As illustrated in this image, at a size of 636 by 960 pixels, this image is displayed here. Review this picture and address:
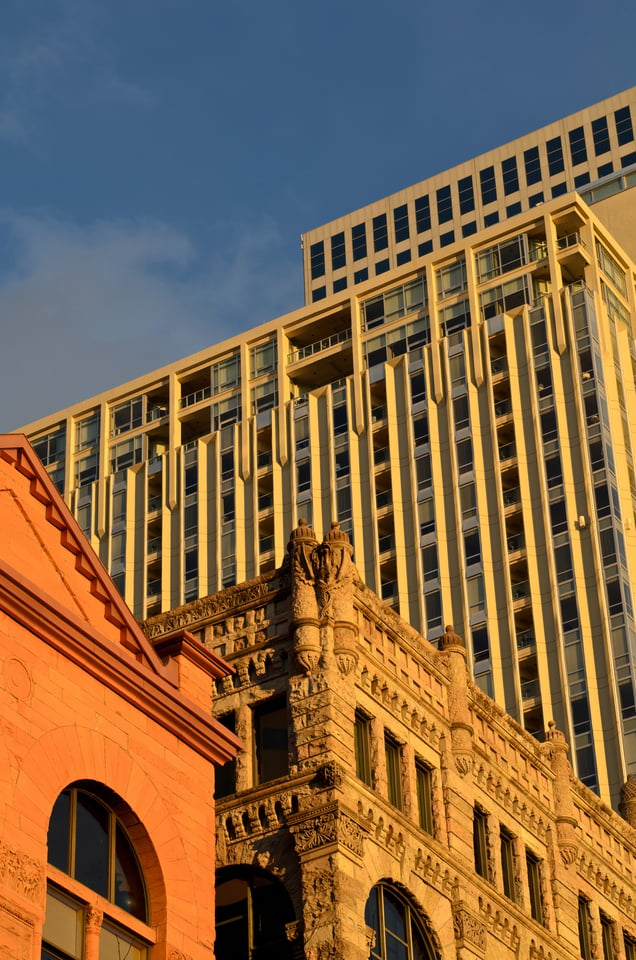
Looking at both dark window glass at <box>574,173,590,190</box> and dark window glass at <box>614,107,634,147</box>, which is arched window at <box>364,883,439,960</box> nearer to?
dark window glass at <box>574,173,590,190</box>

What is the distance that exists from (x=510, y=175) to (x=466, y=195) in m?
4.14

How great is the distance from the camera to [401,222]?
163 m

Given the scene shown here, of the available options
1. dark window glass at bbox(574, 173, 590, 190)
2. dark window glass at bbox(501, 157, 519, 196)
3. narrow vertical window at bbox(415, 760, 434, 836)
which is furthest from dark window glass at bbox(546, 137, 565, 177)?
narrow vertical window at bbox(415, 760, 434, 836)

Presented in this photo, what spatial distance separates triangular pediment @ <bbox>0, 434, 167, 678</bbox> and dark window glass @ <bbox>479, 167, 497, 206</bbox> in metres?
130

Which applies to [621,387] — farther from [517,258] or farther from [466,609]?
[466,609]

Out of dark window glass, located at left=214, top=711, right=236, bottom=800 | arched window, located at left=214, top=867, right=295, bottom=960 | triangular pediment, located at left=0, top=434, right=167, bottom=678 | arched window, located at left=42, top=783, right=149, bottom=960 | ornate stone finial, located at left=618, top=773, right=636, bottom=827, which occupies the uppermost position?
ornate stone finial, located at left=618, top=773, right=636, bottom=827

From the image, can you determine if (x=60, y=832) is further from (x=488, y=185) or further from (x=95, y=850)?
(x=488, y=185)

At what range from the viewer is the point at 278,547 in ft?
366

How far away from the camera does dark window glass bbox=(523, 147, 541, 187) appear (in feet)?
527

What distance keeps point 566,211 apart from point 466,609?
2664 cm

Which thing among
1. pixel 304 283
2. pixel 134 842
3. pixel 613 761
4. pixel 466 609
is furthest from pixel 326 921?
pixel 304 283

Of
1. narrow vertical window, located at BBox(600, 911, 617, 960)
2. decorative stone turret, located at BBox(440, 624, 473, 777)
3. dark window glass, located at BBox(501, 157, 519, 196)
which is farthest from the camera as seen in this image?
dark window glass, located at BBox(501, 157, 519, 196)

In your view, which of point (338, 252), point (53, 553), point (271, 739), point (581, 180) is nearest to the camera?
point (53, 553)

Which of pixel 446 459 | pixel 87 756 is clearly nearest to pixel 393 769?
pixel 87 756
